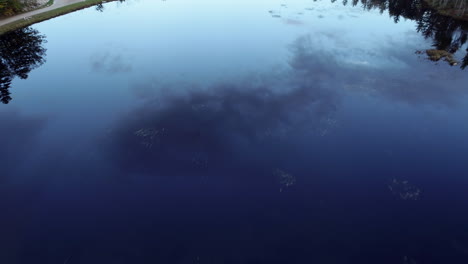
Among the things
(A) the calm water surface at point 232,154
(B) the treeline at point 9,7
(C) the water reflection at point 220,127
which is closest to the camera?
(A) the calm water surface at point 232,154

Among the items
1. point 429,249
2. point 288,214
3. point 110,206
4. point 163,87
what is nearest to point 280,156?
point 288,214

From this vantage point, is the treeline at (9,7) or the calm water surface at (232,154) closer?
the calm water surface at (232,154)

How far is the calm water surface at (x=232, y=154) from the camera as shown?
18734 millimetres

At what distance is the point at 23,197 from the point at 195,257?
15.8 m

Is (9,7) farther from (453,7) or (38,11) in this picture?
(453,7)

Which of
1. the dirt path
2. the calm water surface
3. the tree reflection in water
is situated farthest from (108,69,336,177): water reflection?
the dirt path

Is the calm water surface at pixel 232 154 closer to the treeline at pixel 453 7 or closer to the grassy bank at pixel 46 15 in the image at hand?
the grassy bank at pixel 46 15

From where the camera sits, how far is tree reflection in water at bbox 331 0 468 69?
4915 cm

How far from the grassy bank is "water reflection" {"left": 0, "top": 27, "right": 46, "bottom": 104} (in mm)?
1405

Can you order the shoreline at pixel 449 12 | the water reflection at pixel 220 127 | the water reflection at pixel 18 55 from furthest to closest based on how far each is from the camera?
the shoreline at pixel 449 12, the water reflection at pixel 18 55, the water reflection at pixel 220 127

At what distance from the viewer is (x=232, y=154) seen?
25375mm

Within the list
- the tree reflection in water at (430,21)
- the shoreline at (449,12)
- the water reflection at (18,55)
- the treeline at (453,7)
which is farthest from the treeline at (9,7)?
the treeline at (453,7)

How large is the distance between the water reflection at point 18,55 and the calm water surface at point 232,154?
528mm

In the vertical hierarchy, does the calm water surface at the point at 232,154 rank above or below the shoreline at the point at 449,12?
below
